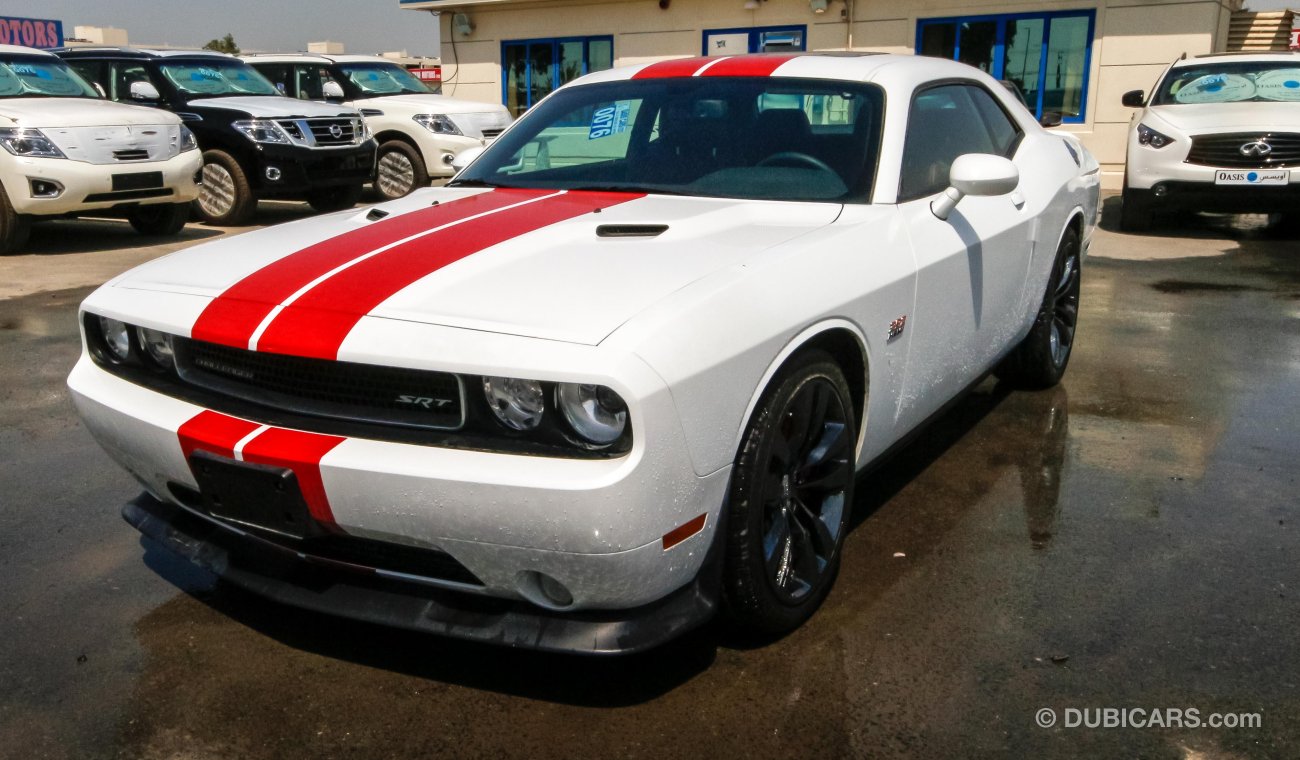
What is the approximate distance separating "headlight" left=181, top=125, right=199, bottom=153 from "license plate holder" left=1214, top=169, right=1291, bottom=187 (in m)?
8.93

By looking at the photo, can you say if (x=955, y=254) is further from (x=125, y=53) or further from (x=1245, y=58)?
(x=125, y=53)

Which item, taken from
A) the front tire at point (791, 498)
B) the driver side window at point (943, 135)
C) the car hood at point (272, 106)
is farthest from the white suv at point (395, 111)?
the front tire at point (791, 498)

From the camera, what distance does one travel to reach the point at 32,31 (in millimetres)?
33812

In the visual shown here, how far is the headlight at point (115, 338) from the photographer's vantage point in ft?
9.87

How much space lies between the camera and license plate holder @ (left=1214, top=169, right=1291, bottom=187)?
9.78m

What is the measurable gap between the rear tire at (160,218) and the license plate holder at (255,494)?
354 inches

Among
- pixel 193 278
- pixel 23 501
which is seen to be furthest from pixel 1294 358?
pixel 23 501

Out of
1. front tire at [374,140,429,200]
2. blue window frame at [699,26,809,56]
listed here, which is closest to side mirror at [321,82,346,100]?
front tire at [374,140,429,200]

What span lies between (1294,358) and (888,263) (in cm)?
375

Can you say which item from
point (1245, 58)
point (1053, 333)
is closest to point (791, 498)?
point (1053, 333)

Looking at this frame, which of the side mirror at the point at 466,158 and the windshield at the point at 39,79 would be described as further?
the windshield at the point at 39,79

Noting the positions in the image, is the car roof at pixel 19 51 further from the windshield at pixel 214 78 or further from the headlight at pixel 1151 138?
the headlight at pixel 1151 138

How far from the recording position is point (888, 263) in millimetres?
3160

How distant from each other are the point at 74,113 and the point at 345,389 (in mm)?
8482
